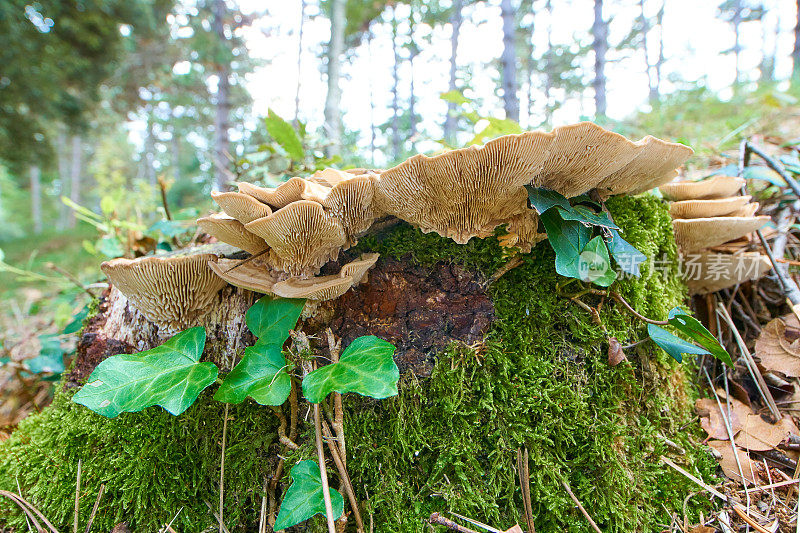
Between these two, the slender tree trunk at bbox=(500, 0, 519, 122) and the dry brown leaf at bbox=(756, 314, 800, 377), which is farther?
the slender tree trunk at bbox=(500, 0, 519, 122)

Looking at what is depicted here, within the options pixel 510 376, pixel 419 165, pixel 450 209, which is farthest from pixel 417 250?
pixel 510 376

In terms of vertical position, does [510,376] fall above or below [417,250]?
below

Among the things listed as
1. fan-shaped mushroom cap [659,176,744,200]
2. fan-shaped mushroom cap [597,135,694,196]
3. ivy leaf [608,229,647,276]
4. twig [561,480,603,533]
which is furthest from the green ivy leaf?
twig [561,480,603,533]

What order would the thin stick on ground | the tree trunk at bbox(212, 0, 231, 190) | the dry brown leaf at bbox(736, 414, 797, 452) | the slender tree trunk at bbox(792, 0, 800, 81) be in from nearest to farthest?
the thin stick on ground, the dry brown leaf at bbox(736, 414, 797, 452), the tree trunk at bbox(212, 0, 231, 190), the slender tree trunk at bbox(792, 0, 800, 81)

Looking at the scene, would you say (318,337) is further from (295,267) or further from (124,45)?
(124,45)

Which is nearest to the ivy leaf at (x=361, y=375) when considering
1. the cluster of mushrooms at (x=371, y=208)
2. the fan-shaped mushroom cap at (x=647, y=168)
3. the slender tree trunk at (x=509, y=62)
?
the cluster of mushrooms at (x=371, y=208)

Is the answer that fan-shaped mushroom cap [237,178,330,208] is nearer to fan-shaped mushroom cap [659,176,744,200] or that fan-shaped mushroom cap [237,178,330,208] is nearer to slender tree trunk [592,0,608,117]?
fan-shaped mushroom cap [659,176,744,200]

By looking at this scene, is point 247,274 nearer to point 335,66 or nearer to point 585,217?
point 585,217
